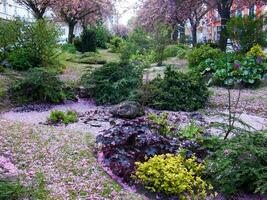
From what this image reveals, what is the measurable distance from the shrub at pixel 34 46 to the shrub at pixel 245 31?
672 centimetres

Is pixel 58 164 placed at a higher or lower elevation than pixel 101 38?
lower

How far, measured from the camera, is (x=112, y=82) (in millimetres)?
9578

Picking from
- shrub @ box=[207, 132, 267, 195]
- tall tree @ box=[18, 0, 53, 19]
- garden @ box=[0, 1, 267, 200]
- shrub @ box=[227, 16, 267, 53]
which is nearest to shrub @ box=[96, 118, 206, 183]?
garden @ box=[0, 1, 267, 200]

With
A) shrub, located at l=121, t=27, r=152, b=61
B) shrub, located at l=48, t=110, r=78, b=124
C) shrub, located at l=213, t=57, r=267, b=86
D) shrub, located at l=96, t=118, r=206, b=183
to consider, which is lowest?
shrub, located at l=48, t=110, r=78, b=124

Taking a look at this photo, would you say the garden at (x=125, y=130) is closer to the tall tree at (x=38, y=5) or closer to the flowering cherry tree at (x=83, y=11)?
→ the tall tree at (x=38, y=5)

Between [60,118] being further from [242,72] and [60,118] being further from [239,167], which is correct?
[242,72]

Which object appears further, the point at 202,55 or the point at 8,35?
the point at 202,55

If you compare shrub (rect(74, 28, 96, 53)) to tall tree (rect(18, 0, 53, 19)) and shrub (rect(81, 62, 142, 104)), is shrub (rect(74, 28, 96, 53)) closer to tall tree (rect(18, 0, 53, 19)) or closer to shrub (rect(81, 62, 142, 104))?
tall tree (rect(18, 0, 53, 19))

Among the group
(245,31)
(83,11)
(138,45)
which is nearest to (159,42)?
(138,45)

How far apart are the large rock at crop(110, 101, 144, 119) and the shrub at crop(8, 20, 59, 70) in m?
5.77

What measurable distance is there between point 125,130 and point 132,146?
0.79 feet

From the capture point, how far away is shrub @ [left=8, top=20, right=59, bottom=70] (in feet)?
41.5

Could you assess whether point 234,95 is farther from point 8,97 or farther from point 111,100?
point 8,97

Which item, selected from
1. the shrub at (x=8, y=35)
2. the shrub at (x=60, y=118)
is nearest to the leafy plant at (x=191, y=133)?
the shrub at (x=60, y=118)
